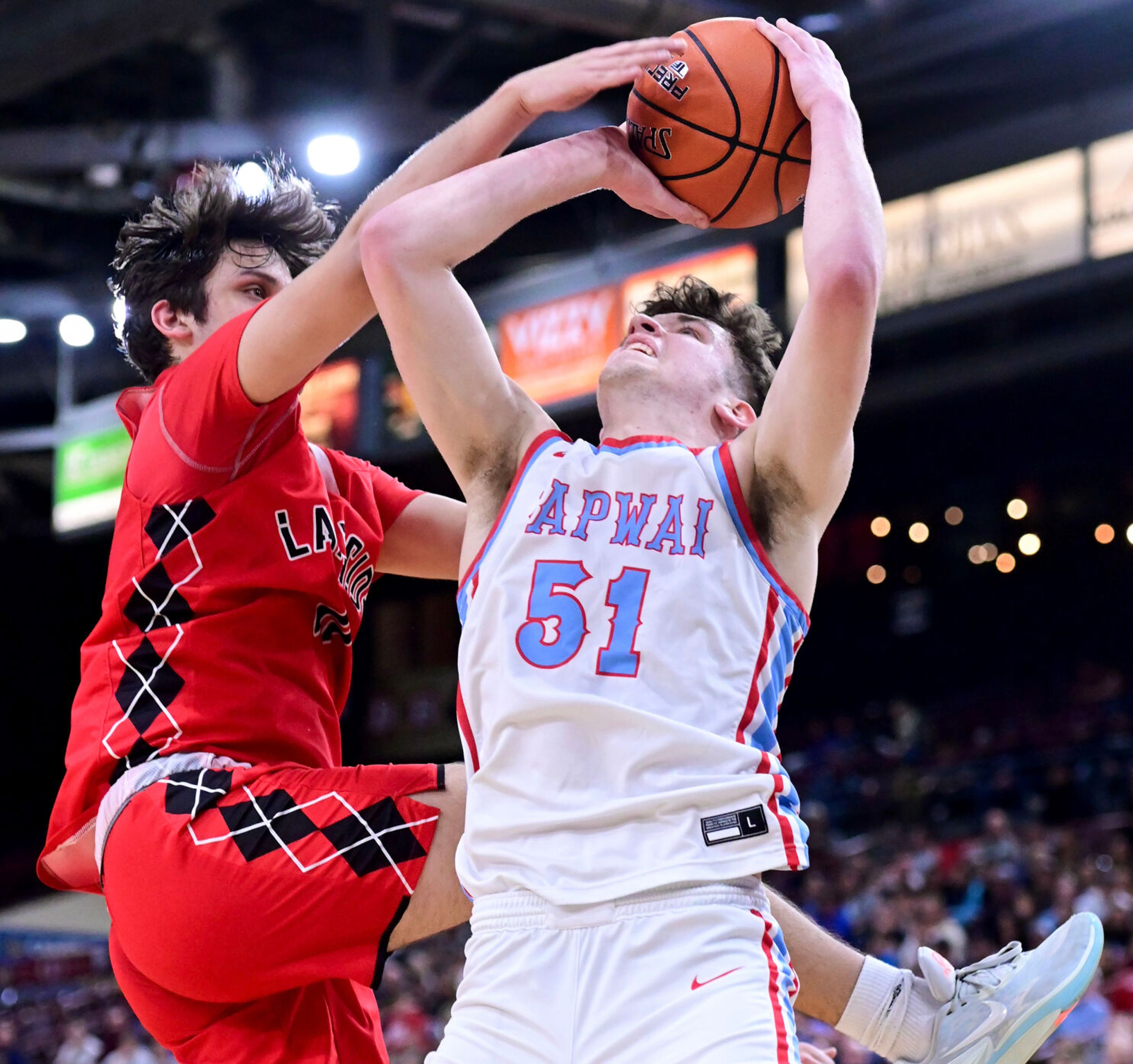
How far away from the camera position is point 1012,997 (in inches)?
108

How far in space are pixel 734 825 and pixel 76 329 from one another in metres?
12.6

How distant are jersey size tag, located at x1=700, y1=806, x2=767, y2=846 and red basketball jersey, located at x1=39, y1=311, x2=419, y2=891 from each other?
0.98 m

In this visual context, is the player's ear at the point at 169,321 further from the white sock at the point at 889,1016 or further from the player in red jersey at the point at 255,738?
the white sock at the point at 889,1016

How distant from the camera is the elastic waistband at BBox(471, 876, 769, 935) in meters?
2.18

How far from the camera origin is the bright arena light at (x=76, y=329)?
1356cm

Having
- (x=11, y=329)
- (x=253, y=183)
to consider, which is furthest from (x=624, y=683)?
(x=11, y=329)

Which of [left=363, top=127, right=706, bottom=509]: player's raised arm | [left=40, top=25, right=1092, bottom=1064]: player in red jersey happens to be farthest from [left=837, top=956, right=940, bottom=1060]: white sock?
[left=363, top=127, right=706, bottom=509]: player's raised arm

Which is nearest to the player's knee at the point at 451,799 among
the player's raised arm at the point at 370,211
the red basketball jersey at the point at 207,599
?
the red basketball jersey at the point at 207,599

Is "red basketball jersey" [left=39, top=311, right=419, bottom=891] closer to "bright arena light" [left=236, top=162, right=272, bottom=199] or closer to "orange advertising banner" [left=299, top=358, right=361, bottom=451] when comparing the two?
"bright arena light" [left=236, top=162, right=272, bottom=199]

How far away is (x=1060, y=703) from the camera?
1747 centimetres

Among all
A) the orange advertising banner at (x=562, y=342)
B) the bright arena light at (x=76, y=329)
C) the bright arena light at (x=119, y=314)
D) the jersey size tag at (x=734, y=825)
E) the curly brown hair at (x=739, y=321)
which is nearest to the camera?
the jersey size tag at (x=734, y=825)

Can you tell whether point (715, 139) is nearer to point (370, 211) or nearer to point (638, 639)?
point (370, 211)

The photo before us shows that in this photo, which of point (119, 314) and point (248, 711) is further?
point (119, 314)

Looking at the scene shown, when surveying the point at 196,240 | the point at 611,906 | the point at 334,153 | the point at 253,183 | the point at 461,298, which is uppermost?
the point at 334,153
